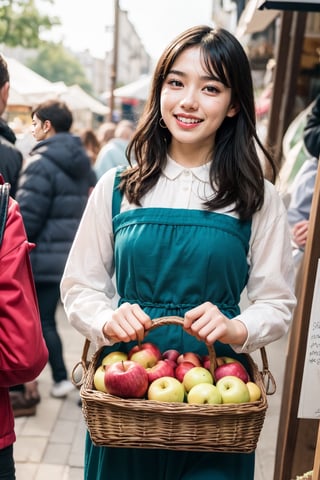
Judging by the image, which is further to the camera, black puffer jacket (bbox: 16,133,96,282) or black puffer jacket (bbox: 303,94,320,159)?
black puffer jacket (bbox: 16,133,96,282)

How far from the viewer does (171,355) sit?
203 cm

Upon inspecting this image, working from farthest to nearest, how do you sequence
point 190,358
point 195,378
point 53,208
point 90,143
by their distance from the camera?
point 90,143 → point 53,208 → point 190,358 → point 195,378

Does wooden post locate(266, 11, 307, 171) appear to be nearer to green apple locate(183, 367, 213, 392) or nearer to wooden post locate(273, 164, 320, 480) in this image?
wooden post locate(273, 164, 320, 480)

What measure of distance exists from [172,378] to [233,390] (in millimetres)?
168

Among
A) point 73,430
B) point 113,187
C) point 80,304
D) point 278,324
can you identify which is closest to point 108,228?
point 113,187

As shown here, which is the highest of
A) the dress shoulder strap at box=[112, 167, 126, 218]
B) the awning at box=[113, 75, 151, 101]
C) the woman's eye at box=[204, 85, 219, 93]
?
the woman's eye at box=[204, 85, 219, 93]

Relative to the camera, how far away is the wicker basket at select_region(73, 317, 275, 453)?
5.66 ft

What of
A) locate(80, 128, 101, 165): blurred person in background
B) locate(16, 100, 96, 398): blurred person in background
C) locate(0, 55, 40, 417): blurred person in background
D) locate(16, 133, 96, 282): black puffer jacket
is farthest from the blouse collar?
locate(80, 128, 101, 165): blurred person in background

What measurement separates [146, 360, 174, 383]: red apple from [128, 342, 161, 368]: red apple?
0.8 inches

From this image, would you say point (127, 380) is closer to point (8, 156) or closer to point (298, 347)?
point (298, 347)

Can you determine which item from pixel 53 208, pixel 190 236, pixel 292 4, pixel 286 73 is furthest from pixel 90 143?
pixel 190 236

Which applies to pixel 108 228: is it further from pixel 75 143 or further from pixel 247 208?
pixel 75 143

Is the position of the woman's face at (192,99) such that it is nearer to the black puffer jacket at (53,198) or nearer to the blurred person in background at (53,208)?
the blurred person in background at (53,208)

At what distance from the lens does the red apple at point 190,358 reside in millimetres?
1973
